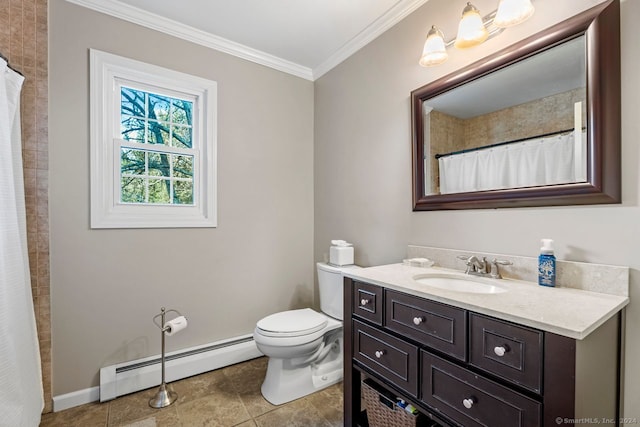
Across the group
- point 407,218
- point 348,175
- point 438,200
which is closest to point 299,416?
point 407,218

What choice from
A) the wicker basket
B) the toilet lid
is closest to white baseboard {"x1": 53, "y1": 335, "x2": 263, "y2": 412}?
the toilet lid

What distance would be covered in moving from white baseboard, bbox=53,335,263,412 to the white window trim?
0.91m

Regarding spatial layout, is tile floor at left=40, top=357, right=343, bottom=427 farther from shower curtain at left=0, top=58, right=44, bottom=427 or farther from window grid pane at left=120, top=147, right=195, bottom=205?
window grid pane at left=120, top=147, right=195, bottom=205

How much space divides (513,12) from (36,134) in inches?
97.4

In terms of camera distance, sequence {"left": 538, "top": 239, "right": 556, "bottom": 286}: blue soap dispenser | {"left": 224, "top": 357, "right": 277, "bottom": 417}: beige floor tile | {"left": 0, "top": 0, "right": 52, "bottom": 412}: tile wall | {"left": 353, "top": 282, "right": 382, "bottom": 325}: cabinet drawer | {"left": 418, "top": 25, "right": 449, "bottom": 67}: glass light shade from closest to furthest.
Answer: {"left": 538, "top": 239, "right": 556, "bottom": 286}: blue soap dispenser
{"left": 353, "top": 282, "right": 382, "bottom": 325}: cabinet drawer
{"left": 418, "top": 25, "right": 449, "bottom": 67}: glass light shade
{"left": 0, "top": 0, "right": 52, "bottom": 412}: tile wall
{"left": 224, "top": 357, "right": 277, "bottom": 417}: beige floor tile

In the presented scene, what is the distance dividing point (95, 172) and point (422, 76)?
82.0 inches

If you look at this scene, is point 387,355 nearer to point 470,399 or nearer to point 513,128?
point 470,399

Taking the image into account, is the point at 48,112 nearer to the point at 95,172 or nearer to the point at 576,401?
the point at 95,172

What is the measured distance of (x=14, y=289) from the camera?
132 centimetres

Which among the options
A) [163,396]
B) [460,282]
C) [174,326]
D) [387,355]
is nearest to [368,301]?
[387,355]

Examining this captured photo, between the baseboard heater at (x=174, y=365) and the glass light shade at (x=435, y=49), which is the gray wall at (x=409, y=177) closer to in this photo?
the glass light shade at (x=435, y=49)

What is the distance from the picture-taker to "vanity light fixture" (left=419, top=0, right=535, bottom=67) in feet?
3.91

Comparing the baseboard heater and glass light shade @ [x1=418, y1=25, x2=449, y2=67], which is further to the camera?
the baseboard heater

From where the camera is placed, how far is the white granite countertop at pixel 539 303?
77cm
